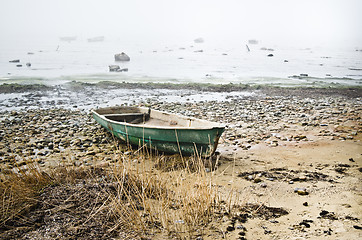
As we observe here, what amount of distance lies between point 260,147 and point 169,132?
114 inches

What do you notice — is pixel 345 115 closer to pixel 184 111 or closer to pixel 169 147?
pixel 184 111

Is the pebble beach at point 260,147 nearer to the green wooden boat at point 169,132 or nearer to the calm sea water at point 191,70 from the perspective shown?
the green wooden boat at point 169,132

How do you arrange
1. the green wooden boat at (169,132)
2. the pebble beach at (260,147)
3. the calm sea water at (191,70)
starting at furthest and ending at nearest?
the calm sea water at (191,70) < the green wooden boat at (169,132) < the pebble beach at (260,147)

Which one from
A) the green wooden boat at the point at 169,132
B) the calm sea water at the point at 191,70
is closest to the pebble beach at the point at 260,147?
the green wooden boat at the point at 169,132

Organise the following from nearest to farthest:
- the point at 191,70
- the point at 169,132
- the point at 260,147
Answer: the point at 169,132
the point at 260,147
the point at 191,70

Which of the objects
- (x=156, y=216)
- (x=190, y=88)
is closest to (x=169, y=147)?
(x=156, y=216)

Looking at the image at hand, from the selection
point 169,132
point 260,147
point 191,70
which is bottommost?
point 260,147

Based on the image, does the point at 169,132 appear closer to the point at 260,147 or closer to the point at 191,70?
the point at 260,147

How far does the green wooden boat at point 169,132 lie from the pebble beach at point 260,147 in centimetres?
65

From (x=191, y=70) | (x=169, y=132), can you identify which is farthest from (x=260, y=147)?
(x=191, y=70)

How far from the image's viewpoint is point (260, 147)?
27.2 ft

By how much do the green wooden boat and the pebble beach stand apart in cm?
65

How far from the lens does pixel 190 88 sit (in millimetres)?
21906

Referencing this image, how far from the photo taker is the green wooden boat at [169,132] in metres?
6.73
